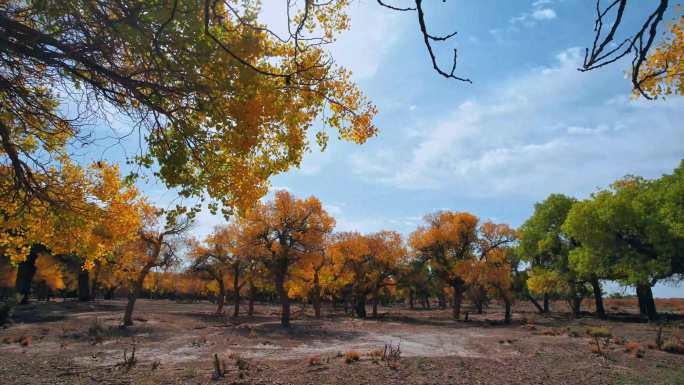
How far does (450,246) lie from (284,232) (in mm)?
19688

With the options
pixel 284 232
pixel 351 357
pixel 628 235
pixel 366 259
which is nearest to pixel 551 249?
pixel 628 235

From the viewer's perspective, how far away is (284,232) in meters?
27.4

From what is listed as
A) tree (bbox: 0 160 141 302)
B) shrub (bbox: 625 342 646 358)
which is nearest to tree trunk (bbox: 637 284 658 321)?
shrub (bbox: 625 342 646 358)

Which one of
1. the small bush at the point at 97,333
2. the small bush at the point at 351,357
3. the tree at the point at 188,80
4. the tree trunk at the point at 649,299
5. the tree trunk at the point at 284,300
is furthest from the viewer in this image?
the tree trunk at the point at 649,299

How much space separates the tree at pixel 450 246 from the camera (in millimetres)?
38625

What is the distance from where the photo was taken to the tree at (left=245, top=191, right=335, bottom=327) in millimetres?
26953

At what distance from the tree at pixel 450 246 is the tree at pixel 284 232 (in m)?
15.1

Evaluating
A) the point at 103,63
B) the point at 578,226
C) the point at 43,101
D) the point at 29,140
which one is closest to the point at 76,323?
the point at 29,140

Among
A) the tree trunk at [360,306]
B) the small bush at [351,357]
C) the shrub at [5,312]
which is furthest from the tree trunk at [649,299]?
the shrub at [5,312]

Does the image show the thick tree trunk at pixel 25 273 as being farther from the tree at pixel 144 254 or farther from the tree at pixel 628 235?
the tree at pixel 628 235

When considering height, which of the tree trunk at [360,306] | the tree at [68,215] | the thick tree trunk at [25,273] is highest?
the tree at [68,215]

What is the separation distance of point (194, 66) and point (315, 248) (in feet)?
78.1

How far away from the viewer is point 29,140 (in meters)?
8.09

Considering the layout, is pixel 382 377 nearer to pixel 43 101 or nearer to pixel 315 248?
pixel 43 101
